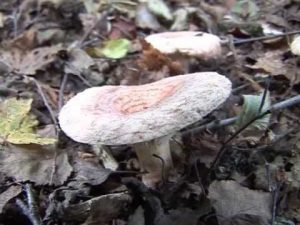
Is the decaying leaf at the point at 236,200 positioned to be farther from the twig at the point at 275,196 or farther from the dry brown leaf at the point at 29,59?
the dry brown leaf at the point at 29,59

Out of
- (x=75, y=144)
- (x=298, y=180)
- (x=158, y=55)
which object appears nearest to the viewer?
(x=298, y=180)

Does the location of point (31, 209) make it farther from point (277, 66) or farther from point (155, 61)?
point (277, 66)

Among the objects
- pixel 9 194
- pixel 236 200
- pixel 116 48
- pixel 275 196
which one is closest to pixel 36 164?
→ pixel 9 194

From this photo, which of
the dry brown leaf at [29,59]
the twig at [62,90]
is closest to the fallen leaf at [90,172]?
the twig at [62,90]

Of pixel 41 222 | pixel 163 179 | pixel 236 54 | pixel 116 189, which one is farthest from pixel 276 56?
pixel 41 222

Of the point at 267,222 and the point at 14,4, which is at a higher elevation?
the point at 267,222

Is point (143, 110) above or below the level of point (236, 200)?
above

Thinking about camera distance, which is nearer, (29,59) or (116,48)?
(29,59)

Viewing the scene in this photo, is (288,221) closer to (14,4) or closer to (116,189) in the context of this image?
(116,189)
